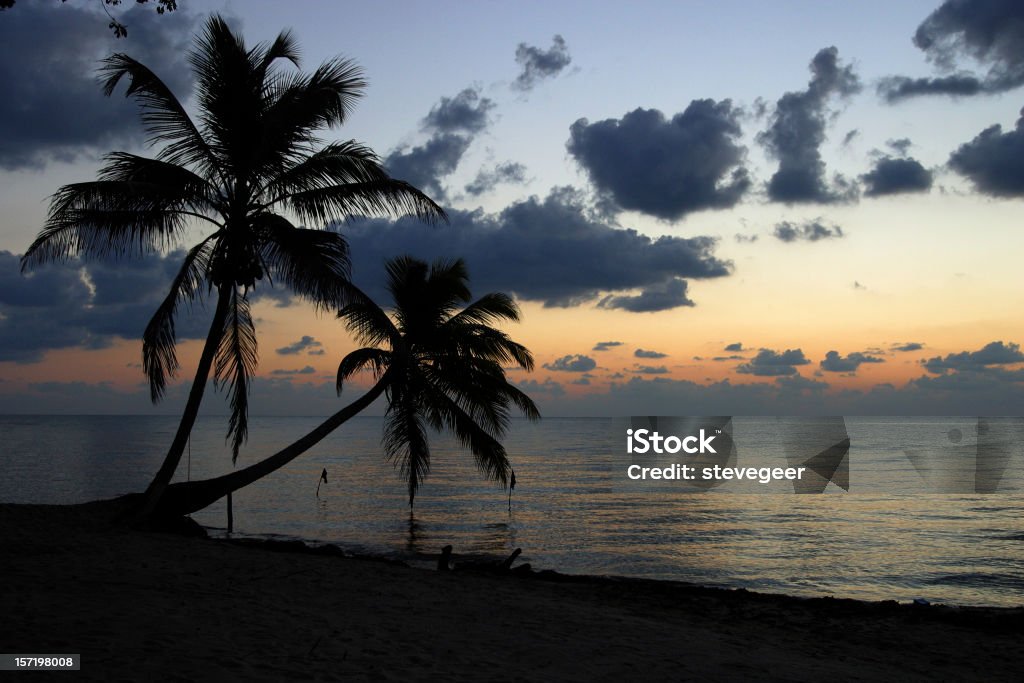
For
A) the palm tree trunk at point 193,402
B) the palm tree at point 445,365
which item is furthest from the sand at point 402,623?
the palm tree at point 445,365

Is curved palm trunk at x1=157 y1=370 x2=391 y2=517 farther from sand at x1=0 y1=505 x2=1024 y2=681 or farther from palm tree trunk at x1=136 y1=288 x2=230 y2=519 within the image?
sand at x1=0 y1=505 x2=1024 y2=681

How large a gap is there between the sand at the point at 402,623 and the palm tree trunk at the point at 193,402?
98 cm

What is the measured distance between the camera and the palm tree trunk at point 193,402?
13.8 metres

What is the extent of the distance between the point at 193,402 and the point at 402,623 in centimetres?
755

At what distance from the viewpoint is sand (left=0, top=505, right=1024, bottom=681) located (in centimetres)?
663

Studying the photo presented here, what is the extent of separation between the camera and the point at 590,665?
302 inches

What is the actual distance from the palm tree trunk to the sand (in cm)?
98

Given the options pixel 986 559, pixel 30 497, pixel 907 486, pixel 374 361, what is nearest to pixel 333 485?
pixel 30 497

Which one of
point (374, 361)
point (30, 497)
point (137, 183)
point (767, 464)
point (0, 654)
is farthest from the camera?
point (767, 464)

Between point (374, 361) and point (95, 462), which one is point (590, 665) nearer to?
point (374, 361)

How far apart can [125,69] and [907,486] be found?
48.5 meters

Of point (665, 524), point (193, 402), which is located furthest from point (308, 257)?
point (665, 524)

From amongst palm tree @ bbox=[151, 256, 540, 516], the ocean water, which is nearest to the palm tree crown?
palm tree @ bbox=[151, 256, 540, 516]

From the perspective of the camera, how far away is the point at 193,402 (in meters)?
14.0
